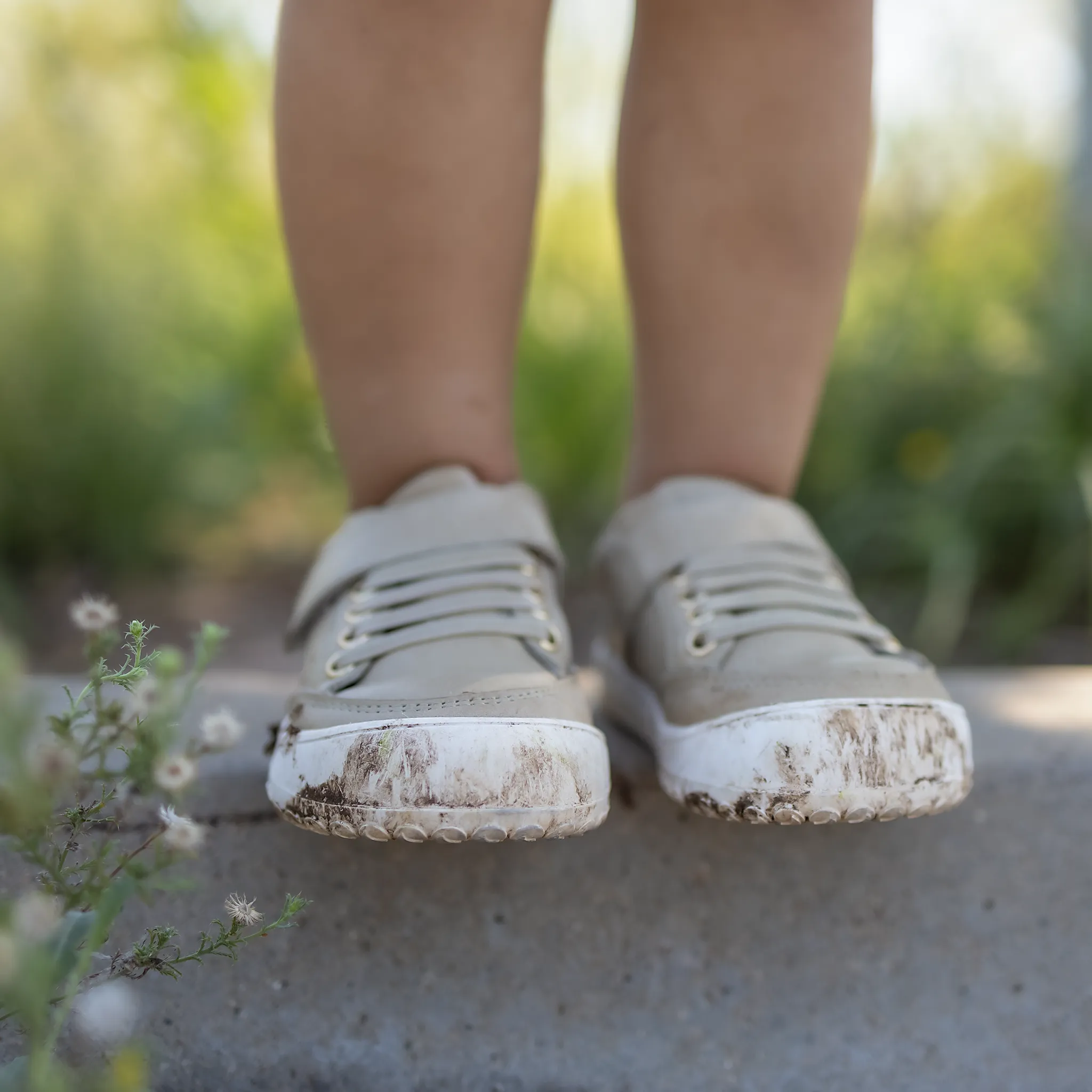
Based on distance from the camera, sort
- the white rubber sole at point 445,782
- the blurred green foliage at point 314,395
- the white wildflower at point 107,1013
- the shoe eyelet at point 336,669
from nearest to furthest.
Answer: the white wildflower at point 107,1013 < the white rubber sole at point 445,782 < the shoe eyelet at point 336,669 < the blurred green foliage at point 314,395

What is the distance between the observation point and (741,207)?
0.82 m

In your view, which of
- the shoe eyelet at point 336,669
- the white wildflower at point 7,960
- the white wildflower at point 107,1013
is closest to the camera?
the white wildflower at point 7,960

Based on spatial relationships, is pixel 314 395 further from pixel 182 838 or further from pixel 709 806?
pixel 182 838

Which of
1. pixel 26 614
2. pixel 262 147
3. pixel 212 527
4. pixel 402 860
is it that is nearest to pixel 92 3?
pixel 262 147

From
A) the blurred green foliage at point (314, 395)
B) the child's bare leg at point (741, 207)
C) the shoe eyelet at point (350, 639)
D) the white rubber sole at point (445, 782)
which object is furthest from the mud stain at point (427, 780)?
the blurred green foliage at point (314, 395)

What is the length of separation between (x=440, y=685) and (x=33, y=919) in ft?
1.04

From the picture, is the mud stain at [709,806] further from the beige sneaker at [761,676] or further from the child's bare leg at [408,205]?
the child's bare leg at [408,205]

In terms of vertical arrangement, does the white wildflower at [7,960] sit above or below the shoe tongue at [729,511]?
above

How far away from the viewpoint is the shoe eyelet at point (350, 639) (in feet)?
2.32

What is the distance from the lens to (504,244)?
769mm

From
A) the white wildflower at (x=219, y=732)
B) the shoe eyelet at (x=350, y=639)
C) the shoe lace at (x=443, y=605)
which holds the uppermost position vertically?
the white wildflower at (x=219, y=732)

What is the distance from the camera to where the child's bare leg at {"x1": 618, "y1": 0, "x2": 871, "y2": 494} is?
2.64 ft

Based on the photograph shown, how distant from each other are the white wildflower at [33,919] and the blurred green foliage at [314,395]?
1511 mm

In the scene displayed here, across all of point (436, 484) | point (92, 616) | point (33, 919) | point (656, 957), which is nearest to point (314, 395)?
point (436, 484)
